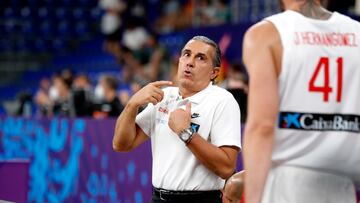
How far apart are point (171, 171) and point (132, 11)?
50.5 ft

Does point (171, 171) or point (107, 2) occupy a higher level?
point (107, 2)

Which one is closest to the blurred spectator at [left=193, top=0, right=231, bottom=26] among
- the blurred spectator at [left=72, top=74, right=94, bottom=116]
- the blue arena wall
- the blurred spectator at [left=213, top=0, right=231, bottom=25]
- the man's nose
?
the blurred spectator at [left=213, top=0, right=231, bottom=25]

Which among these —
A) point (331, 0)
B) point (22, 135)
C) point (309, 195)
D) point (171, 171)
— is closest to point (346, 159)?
point (309, 195)

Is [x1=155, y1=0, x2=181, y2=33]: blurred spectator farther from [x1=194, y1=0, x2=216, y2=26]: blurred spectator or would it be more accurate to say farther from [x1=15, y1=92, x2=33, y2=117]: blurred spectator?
[x1=15, y1=92, x2=33, y2=117]: blurred spectator

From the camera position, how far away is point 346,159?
11.9 ft

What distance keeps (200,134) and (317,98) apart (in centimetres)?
154

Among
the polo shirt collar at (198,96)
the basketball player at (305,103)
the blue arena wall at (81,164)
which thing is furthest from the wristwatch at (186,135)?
the blue arena wall at (81,164)

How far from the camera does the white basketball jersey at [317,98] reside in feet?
11.7

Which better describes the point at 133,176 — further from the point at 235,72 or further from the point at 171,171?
the point at 171,171

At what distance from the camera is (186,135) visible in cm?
491

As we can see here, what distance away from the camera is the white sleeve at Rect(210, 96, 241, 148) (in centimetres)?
501

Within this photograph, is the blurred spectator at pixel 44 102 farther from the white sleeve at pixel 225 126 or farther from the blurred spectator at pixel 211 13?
the white sleeve at pixel 225 126

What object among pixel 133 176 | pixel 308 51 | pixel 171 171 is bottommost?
pixel 133 176

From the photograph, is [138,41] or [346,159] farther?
[138,41]
